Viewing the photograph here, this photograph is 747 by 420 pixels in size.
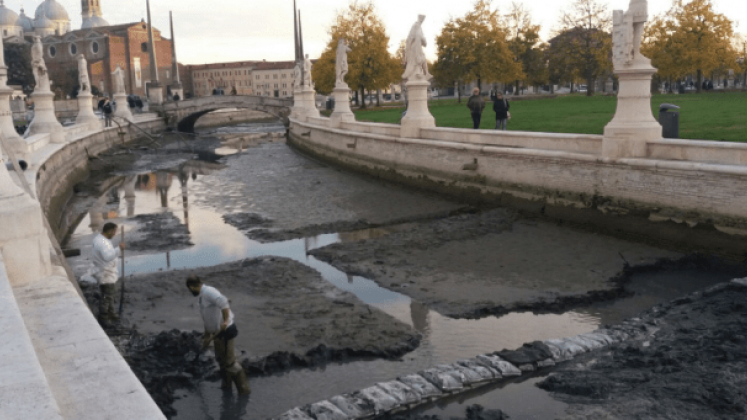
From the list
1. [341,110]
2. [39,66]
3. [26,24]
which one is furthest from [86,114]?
[26,24]

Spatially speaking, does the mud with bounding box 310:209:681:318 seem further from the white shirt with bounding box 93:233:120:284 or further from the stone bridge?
the stone bridge

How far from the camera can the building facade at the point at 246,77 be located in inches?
4596

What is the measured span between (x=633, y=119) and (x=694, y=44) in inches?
1547

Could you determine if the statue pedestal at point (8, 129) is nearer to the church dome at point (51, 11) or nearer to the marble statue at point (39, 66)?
the marble statue at point (39, 66)

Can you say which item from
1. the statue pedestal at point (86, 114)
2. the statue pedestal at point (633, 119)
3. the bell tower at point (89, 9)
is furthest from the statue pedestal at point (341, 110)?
the bell tower at point (89, 9)

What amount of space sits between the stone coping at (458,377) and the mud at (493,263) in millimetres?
1461

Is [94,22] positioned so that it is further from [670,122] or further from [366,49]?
[670,122]

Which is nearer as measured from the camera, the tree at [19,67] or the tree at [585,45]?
the tree at [585,45]

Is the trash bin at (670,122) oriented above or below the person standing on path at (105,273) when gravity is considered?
above

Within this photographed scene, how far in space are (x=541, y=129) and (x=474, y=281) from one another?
475 inches

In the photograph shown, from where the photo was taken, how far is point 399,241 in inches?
479

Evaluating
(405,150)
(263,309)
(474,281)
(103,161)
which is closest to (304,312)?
(263,309)

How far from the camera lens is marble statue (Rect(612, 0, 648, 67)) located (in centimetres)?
1216

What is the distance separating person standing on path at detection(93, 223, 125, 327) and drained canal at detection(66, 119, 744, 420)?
0.38 m
